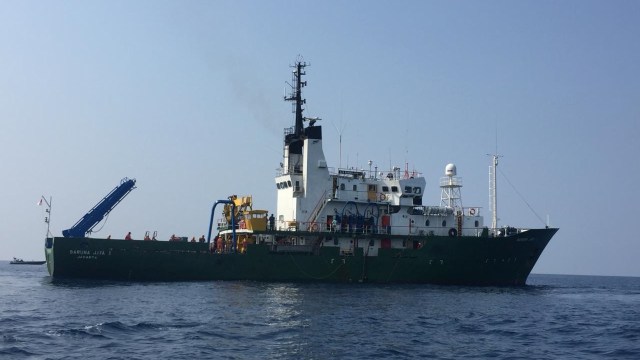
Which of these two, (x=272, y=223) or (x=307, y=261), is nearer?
(x=307, y=261)

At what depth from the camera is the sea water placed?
19953 millimetres

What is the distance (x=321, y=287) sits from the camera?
134 feet

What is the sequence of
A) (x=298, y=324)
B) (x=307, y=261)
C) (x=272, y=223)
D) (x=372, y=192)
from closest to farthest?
(x=298, y=324) → (x=307, y=261) → (x=272, y=223) → (x=372, y=192)

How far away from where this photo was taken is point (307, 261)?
44.4 m

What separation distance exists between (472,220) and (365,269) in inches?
363

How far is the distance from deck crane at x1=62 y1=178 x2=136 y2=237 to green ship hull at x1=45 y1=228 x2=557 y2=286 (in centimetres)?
225

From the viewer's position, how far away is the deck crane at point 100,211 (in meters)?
45.7

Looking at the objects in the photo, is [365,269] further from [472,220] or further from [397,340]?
[397,340]

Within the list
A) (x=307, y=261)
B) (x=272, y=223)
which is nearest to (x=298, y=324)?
(x=307, y=261)

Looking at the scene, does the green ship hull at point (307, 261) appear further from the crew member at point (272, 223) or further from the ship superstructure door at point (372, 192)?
the ship superstructure door at point (372, 192)

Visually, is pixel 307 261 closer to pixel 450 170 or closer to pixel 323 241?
pixel 323 241

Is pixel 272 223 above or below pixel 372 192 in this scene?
below

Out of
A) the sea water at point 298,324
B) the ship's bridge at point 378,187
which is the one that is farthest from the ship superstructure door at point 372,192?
the sea water at point 298,324

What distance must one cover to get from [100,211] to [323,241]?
16.3 meters
